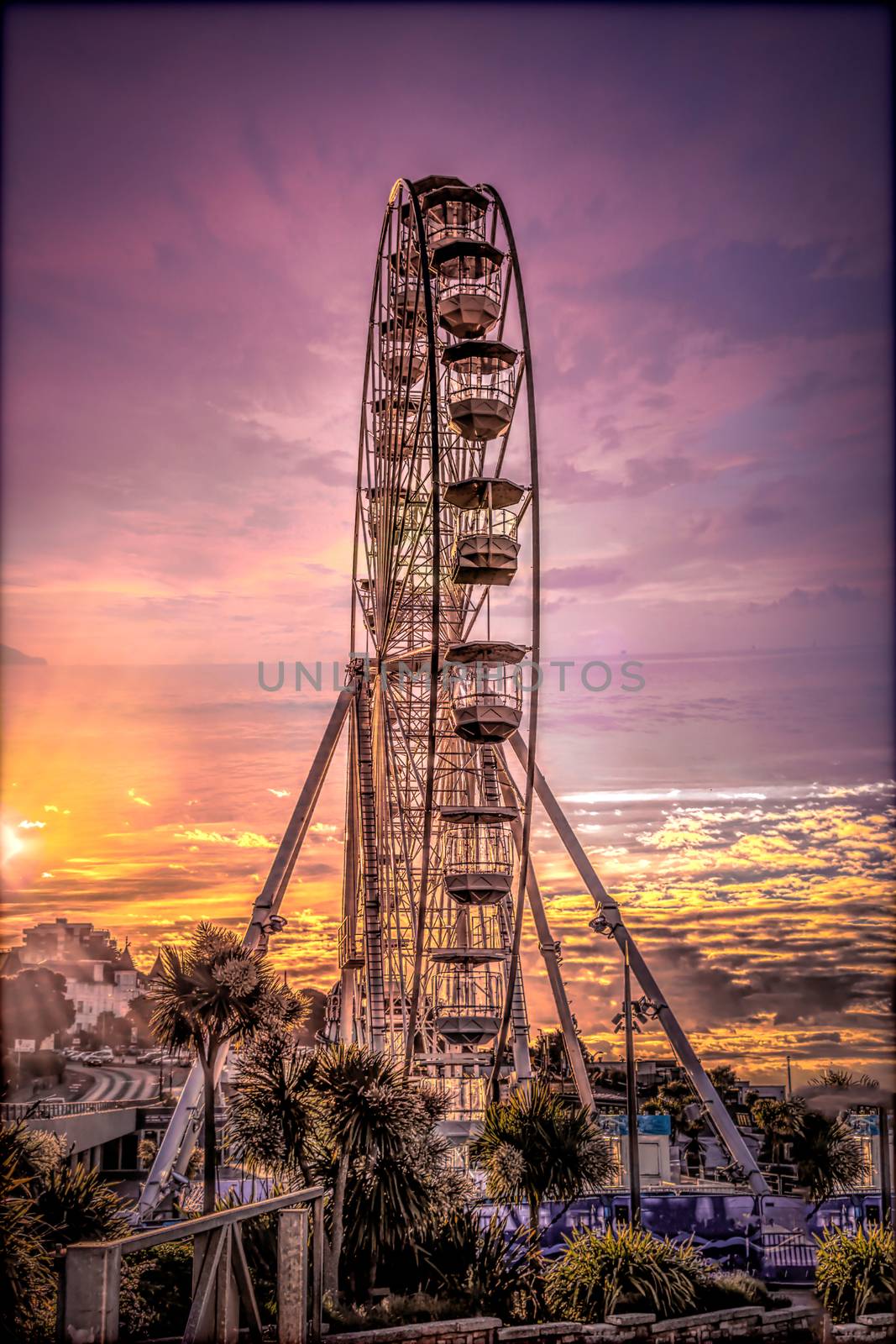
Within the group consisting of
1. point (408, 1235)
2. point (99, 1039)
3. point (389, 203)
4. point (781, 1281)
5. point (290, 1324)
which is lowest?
point (99, 1039)

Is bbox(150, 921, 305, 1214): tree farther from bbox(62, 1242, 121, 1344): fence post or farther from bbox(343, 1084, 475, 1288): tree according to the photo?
bbox(62, 1242, 121, 1344): fence post

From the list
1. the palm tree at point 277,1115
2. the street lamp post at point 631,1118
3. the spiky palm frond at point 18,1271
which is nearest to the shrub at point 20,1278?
the spiky palm frond at point 18,1271

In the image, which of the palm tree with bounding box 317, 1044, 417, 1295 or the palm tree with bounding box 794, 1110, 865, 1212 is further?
the palm tree with bounding box 794, 1110, 865, 1212

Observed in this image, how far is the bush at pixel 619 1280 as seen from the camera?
18.8 meters

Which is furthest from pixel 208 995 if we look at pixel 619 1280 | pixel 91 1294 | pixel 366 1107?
pixel 91 1294

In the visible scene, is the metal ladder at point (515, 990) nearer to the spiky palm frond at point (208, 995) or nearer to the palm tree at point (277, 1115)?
the spiky palm frond at point (208, 995)

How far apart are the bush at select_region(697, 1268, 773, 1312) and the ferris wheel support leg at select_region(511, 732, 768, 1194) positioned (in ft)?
34.2

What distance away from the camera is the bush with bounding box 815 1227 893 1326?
1972 cm

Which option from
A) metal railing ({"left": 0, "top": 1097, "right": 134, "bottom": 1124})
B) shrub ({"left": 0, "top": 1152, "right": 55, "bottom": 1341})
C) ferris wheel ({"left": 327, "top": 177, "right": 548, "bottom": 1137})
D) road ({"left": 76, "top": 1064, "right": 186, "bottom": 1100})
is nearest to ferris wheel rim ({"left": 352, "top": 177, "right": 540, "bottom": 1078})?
ferris wheel ({"left": 327, "top": 177, "right": 548, "bottom": 1137})

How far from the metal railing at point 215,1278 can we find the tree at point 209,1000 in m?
7.37

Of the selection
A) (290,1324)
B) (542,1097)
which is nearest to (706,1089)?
(542,1097)

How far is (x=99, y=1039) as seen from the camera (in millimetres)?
101625

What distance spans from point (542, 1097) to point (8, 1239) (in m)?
12.6

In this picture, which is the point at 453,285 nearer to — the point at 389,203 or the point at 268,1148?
the point at 389,203
